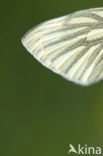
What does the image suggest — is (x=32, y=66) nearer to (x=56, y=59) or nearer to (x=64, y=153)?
(x=64, y=153)

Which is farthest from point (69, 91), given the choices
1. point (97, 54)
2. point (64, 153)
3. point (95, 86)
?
point (97, 54)

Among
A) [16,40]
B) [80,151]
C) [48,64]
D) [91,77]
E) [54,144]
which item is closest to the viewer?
[48,64]

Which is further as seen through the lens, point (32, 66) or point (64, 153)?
point (32, 66)

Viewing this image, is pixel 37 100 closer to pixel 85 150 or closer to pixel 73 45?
pixel 85 150

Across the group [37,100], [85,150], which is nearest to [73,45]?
[85,150]

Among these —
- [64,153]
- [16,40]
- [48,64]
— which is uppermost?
[48,64]

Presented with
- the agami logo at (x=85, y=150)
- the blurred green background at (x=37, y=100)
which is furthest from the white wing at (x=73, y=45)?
the blurred green background at (x=37, y=100)

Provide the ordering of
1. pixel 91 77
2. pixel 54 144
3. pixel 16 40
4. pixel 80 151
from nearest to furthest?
1. pixel 91 77
2. pixel 80 151
3. pixel 54 144
4. pixel 16 40
